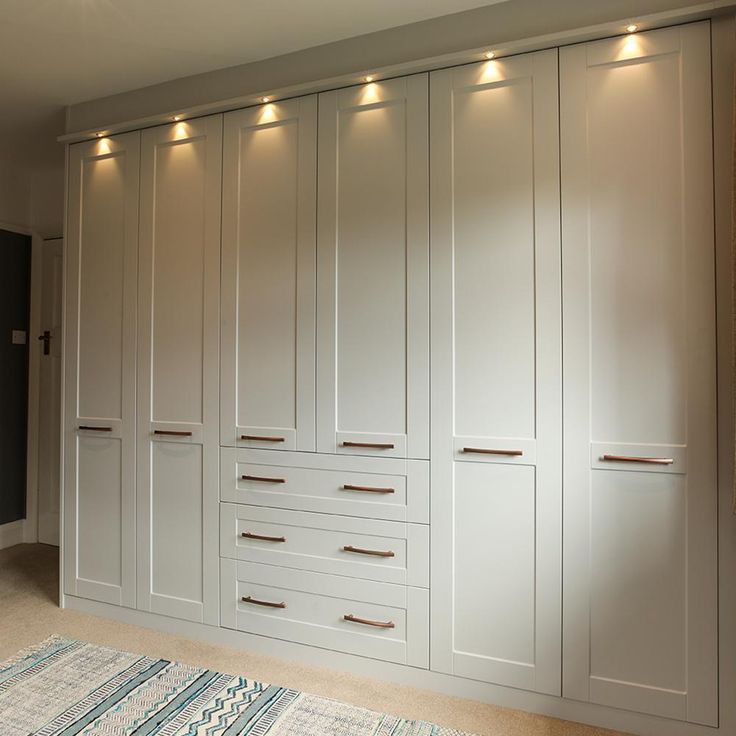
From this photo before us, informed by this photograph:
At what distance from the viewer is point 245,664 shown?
254 centimetres

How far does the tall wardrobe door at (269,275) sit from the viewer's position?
2578 mm

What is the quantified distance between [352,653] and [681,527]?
1.39m

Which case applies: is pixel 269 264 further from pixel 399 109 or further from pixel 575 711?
pixel 575 711

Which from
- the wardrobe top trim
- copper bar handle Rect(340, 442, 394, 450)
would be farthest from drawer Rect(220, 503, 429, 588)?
the wardrobe top trim

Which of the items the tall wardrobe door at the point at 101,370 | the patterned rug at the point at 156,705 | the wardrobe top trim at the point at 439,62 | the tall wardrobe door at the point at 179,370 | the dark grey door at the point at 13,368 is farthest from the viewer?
the dark grey door at the point at 13,368

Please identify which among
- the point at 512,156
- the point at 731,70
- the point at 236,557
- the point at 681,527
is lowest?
the point at 236,557

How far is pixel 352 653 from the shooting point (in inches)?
96.9

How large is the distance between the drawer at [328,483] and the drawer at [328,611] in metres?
0.30

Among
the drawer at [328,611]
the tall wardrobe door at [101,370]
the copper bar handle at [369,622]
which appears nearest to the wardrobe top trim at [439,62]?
the tall wardrobe door at [101,370]

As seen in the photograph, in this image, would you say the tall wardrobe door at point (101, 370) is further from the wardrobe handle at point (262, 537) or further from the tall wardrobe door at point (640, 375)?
the tall wardrobe door at point (640, 375)

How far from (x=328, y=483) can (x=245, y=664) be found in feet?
2.85

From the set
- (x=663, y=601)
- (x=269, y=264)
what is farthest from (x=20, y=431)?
(x=663, y=601)

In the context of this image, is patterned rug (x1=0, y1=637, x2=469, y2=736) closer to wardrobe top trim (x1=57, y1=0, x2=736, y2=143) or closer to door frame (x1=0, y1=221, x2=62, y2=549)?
door frame (x1=0, y1=221, x2=62, y2=549)

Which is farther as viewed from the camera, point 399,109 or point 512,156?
point 399,109
